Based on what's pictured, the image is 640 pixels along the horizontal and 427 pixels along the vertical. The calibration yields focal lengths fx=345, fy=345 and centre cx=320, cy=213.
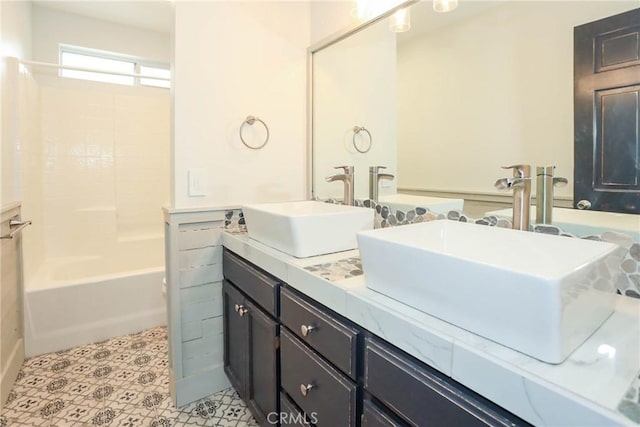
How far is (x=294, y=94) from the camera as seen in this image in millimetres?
1977

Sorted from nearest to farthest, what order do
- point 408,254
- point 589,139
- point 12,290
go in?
point 408,254
point 589,139
point 12,290

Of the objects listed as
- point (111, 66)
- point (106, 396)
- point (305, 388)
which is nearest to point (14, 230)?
point (106, 396)

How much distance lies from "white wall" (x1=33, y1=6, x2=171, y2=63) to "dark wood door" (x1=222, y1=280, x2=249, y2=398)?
2.61 m

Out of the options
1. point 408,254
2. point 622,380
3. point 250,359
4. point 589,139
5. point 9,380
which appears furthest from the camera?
point 9,380

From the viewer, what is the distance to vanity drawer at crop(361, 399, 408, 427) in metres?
0.77

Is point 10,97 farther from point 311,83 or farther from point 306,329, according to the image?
point 306,329

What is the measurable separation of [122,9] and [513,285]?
3388mm

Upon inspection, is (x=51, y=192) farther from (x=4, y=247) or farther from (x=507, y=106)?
(x=507, y=106)

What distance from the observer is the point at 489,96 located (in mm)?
1163

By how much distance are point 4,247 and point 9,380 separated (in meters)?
0.69

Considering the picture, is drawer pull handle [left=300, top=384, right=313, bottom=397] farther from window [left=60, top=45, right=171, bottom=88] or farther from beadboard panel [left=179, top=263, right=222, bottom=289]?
window [left=60, top=45, right=171, bottom=88]

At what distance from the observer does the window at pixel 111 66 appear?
116 inches

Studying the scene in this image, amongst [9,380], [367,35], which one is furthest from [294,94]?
[9,380]

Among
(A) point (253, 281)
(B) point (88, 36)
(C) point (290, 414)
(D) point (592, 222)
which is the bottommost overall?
(C) point (290, 414)
